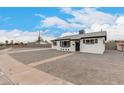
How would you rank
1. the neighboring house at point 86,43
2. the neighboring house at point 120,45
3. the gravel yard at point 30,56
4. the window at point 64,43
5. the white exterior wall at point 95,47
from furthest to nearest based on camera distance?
the window at point 64,43 < the neighboring house at point 120,45 < the neighboring house at point 86,43 < the white exterior wall at point 95,47 < the gravel yard at point 30,56

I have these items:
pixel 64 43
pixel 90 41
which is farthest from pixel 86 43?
pixel 64 43

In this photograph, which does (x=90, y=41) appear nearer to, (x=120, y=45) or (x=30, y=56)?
(x=120, y=45)

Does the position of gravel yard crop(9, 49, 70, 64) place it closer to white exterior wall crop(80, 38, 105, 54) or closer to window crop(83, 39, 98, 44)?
white exterior wall crop(80, 38, 105, 54)

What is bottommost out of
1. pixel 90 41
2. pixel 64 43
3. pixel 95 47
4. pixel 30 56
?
pixel 30 56

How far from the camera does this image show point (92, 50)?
1748 cm

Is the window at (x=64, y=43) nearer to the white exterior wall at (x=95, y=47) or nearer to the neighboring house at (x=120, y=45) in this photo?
the white exterior wall at (x=95, y=47)

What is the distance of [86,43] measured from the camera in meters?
18.5

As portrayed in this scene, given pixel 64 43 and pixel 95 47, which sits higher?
pixel 64 43

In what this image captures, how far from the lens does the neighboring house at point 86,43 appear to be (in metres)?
16.7

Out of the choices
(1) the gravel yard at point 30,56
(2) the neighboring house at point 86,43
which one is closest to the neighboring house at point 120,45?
(2) the neighboring house at point 86,43

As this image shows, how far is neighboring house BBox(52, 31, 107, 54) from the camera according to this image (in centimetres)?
1670

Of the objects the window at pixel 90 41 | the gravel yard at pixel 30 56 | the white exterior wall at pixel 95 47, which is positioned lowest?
the gravel yard at pixel 30 56
